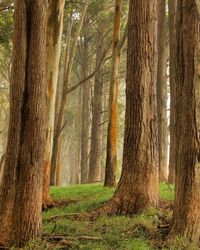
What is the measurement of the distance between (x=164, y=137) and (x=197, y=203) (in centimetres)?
1050

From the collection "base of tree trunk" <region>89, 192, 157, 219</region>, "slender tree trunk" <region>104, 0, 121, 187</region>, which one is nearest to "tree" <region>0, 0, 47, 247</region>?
"base of tree trunk" <region>89, 192, 157, 219</region>

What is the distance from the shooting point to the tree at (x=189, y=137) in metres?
6.03

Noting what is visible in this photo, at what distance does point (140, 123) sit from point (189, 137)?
8.13 ft

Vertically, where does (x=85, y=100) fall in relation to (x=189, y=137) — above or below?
above

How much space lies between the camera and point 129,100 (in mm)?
8719

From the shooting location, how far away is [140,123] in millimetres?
8500

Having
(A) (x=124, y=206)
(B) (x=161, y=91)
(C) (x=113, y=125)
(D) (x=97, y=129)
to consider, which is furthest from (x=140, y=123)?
(D) (x=97, y=129)

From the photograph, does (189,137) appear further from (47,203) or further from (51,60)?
(51,60)

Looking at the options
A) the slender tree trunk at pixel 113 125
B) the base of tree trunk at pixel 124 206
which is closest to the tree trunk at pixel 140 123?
the base of tree trunk at pixel 124 206

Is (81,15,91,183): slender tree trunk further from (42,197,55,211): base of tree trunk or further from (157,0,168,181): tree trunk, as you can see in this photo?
(42,197,55,211): base of tree trunk

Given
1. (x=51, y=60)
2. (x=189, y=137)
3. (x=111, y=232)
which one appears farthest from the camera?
(x=51, y=60)

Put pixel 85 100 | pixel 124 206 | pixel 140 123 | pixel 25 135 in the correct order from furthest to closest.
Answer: pixel 85 100 → pixel 140 123 → pixel 124 206 → pixel 25 135

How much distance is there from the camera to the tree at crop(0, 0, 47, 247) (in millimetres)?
6340

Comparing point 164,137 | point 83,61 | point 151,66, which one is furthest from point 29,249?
point 83,61
